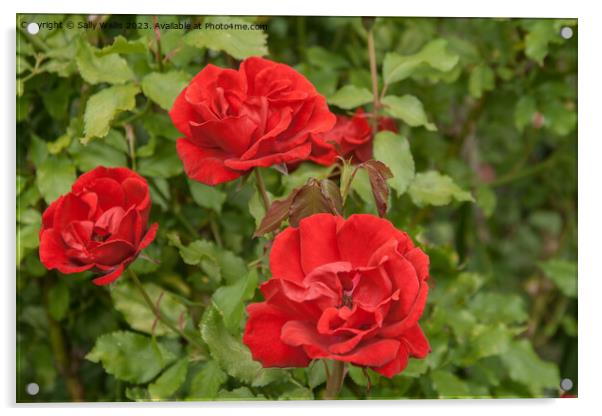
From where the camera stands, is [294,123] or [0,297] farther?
[0,297]

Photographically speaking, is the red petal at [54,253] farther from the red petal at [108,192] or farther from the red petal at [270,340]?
the red petal at [270,340]

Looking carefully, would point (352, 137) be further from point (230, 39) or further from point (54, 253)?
point (54, 253)

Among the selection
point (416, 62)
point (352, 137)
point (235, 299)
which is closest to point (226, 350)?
point (235, 299)

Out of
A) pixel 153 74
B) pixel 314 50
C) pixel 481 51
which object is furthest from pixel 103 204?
pixel 481 51

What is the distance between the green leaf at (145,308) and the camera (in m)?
0.99

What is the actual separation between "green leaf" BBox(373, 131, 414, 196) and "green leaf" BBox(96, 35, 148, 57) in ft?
0.94

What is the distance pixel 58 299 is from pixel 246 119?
17.5 inches

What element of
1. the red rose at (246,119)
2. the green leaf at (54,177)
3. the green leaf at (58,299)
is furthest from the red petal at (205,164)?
the green leaf at (58,299)

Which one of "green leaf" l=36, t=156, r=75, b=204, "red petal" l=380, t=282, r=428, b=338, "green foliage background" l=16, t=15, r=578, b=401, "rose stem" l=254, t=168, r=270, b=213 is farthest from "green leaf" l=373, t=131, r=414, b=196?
"green leaf" l=36, t=156, r=75, b=204

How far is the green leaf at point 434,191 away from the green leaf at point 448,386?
22 cm

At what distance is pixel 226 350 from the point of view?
897mm

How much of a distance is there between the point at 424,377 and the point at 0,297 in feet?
1.71
